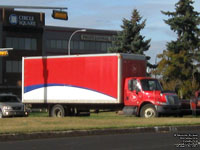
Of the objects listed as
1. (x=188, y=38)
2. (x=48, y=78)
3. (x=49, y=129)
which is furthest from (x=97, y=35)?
(x=49, y=129)

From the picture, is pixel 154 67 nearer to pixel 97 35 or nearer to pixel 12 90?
pixel 12 90

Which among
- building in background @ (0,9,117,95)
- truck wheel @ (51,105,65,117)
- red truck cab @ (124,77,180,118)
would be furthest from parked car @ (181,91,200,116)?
building in background @ (0,9,117,95)

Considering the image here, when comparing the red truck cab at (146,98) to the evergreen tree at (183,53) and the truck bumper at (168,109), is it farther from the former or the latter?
the evergreen tree at (183,53)

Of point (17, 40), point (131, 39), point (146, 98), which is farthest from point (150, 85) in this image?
point (17, 40)

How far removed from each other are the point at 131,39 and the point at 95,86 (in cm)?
2752

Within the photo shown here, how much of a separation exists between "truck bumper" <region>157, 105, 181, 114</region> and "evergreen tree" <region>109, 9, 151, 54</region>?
26.5 meters

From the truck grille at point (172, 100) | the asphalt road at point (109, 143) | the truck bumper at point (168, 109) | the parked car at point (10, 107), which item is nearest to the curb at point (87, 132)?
the asphalt road at point (109, 143)

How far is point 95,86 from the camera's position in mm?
25859

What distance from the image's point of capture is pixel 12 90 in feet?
248

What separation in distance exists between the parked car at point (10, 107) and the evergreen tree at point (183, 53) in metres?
28.0

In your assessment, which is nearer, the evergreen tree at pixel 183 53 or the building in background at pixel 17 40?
the evergreen tree at pixel 183 53

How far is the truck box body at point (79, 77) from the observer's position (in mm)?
25344

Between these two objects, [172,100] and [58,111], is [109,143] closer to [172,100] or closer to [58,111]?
[172,100]

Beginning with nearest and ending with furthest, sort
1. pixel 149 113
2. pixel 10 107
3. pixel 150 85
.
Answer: pixel 149 113 → pixel 150 85 → pixel 10 107
